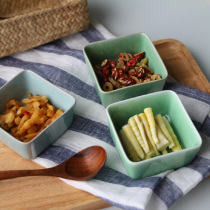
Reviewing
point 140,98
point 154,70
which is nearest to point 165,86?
point 154,70

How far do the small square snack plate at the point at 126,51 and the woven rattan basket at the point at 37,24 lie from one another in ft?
0.55

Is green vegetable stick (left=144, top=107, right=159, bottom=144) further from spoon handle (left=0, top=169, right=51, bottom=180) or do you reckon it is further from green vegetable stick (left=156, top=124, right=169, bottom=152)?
spoon handle (left=0, top=169, right=51, bottom=180)

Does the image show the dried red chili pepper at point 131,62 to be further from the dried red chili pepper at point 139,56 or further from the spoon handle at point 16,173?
the spoon handle at point 16,173

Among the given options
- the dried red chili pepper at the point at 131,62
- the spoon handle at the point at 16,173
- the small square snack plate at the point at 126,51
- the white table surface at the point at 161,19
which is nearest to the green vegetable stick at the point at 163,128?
the small square snack plate at the point at 126,51

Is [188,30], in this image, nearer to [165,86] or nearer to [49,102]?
[165,86]

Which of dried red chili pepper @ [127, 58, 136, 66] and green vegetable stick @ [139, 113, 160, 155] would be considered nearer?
green vegetable stick @ [139, 113, 160, 155]

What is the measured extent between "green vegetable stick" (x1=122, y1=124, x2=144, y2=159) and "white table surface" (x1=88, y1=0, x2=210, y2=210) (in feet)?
1.90

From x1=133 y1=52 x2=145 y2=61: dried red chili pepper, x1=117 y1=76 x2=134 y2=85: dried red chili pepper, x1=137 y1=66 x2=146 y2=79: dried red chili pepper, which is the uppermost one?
x1=133 y1=52 x2=145 y2=61: dried red chili pepper

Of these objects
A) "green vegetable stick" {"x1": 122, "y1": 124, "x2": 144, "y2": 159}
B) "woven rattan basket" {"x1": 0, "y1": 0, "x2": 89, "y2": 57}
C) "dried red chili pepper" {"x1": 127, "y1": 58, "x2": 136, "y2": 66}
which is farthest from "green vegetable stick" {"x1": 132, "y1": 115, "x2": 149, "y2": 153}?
"woven rattan basket" {"x1": 0, "y1": 0, "x2": 89, "y2": 57}

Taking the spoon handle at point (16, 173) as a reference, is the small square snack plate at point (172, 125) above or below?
above

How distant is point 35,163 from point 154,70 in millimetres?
515

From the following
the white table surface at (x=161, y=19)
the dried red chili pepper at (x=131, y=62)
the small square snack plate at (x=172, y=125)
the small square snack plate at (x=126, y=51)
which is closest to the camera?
the small square snack plate at (x=172, y=125)

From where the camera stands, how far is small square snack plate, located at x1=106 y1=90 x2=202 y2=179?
Result: 115 cm

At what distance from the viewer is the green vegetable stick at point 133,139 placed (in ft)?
3.94
